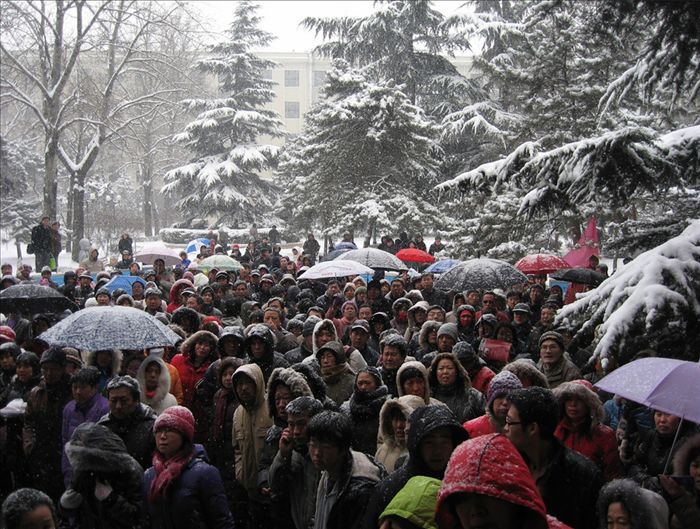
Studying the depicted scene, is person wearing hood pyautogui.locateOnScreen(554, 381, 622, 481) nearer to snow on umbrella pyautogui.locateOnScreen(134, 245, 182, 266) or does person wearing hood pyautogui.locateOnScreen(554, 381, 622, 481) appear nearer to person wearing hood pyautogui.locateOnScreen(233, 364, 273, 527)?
person wearing hood pyautogui.locateOnScreen(233, 364, 273, 527)

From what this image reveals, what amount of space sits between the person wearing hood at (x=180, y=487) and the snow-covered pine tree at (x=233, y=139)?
3358 centimetres

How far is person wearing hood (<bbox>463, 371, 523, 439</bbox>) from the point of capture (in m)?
4.41

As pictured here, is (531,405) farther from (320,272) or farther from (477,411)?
(320,272)

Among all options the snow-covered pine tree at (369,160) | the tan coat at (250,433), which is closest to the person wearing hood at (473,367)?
the tan coat at (250,433)

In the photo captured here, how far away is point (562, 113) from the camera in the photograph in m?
18.2

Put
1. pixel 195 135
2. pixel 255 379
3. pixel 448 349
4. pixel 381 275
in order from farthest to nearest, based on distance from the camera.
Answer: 1. pixel 195 135
2. pixel 381 275
3. pixel 448 349
4. pixel 255 379

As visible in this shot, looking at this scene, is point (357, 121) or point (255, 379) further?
point (357, 121)

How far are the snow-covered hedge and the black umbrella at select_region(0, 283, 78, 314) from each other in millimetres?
7593

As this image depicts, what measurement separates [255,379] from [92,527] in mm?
1715

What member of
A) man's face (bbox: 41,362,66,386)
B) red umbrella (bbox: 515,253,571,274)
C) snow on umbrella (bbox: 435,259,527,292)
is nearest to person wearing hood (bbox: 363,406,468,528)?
man's face (bbox: 41,362,66,386)

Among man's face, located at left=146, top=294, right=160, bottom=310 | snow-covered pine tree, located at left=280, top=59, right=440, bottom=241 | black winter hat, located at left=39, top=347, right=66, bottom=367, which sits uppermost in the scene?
snow-covered pine tree, located at left=280, top=59, right=440, bottom=241

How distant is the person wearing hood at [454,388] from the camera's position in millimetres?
5652

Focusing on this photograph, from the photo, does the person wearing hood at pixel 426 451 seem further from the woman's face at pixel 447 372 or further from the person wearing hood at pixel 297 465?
the woman's face at pixel 447 372

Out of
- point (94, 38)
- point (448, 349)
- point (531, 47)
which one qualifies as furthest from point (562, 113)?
point (94, 38)
